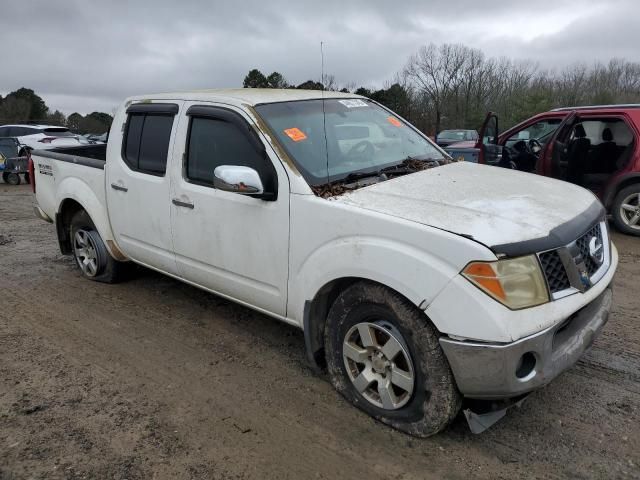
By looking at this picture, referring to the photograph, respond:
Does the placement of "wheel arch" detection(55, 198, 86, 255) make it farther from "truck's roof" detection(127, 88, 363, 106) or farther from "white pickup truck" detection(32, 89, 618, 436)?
"truck's roof" detection(127, 88, 363, 106)

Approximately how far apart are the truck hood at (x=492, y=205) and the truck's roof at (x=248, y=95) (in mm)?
1112

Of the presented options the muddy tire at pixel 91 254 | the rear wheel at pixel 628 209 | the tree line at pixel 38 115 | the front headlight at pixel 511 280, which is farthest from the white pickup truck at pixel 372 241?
the tree line at pixel 38 115

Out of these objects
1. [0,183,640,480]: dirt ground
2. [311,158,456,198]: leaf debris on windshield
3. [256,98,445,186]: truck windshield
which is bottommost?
[0,183,640,480]: dirt ground

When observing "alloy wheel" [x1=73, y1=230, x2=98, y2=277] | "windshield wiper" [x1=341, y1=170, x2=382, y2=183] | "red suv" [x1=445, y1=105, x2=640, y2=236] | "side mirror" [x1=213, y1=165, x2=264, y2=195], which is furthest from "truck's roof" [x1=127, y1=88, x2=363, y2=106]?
"red suv" [x1=445, y1=105, x2=640, y2=236]

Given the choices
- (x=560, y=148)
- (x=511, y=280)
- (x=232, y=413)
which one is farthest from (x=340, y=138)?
(x=560, y=148)

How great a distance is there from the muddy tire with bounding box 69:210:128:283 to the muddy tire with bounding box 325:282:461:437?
3060 mm

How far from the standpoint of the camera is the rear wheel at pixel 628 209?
23.3ft

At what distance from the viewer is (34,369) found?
3.73m

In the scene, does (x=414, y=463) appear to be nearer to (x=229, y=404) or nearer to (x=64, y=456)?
(x=229, y=404)

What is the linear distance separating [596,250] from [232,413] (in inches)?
90.7

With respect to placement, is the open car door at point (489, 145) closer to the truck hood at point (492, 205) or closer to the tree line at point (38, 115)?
the truck hood at point (492, 205)

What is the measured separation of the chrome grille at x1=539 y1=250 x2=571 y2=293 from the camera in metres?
2.50

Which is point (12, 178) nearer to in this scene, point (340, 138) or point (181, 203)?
point (181, 203)

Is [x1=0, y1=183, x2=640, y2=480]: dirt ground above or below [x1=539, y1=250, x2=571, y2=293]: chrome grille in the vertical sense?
below
